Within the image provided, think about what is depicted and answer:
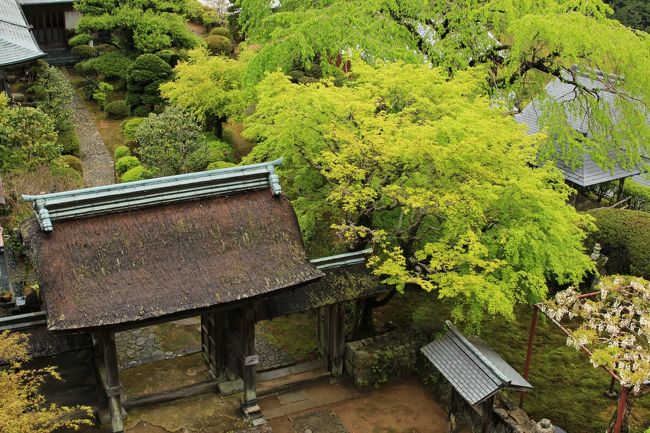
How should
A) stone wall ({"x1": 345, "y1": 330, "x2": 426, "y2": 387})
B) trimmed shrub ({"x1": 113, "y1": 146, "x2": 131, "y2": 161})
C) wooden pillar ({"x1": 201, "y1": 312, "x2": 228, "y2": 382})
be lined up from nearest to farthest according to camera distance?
wooden pillar ({"x1": 201, "y1": 312, "x2": 228, "y2": 382}), stone wall ({"x1": 345, "y1": 330, "x2": 426, "y2": 387}), trimmed shrub ({"x1": 113, "y1": 146, "x2": 131, "y2": 161})

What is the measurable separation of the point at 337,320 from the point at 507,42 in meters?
16.3

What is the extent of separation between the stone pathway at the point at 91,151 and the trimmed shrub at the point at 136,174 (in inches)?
57.1

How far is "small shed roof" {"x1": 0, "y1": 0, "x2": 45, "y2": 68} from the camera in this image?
1321 inches

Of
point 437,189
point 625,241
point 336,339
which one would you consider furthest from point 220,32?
point 437,189

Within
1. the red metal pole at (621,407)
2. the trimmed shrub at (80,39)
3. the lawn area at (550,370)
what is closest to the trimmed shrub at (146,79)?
the trimmed shrub at (80,39)

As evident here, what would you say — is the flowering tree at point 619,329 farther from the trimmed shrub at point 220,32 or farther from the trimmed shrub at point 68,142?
the trimmed shrub at point 220,32

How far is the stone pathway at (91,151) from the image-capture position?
33.8m

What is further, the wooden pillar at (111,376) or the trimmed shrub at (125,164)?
the trimmed shrub at (125,164)

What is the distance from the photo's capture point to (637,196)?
32.7 m

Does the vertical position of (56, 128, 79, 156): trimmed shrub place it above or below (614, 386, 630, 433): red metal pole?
above

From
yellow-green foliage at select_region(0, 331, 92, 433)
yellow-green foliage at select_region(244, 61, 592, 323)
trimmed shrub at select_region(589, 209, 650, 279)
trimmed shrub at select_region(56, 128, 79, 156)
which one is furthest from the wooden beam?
trimmed shrub at select_region(56, 128, 79, 156)

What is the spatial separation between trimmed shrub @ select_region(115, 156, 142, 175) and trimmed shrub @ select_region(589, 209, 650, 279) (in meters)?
20.7

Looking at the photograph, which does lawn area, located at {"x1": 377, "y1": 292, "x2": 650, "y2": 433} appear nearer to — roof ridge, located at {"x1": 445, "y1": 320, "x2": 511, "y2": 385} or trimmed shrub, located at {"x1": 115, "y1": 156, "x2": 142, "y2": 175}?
roof ridge, located at {"x1": 445, "y1": 320, "x2": 511, "y2": 385}

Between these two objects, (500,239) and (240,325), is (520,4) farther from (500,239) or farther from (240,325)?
(240,325)
